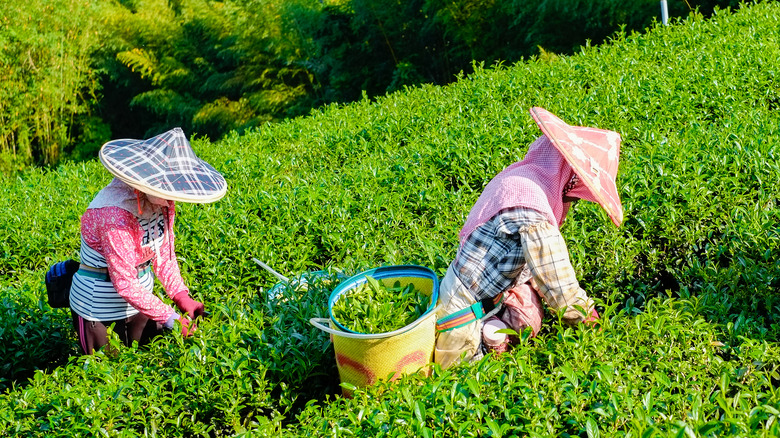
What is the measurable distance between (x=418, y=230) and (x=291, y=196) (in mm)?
1106

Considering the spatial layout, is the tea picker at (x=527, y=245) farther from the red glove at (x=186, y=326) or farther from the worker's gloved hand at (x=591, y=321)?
the red glove at (x=186, y=326)

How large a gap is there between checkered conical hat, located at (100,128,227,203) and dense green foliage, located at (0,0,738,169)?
825 centimetres

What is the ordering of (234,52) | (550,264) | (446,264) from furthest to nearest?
(234,52) < (446,264) < (550,264)

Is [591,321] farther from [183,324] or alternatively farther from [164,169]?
[164,169]

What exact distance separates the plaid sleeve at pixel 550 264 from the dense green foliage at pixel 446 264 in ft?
0.46

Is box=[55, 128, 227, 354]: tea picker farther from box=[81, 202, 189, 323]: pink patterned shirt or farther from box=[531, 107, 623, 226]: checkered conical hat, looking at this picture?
box=[531, 107, 623, 226]: checkered conical hat

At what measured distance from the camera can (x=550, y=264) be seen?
254 cm

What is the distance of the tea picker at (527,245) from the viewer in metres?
2.57

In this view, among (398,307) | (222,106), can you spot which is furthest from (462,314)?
(222,106)

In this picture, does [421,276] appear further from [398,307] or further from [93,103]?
[93,103]

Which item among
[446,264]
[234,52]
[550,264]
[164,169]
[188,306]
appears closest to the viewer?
[550,264]

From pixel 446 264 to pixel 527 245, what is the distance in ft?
3.11

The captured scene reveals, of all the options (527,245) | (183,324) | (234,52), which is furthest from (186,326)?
(234,52)

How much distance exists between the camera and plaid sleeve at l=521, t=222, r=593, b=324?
2.54 metres
